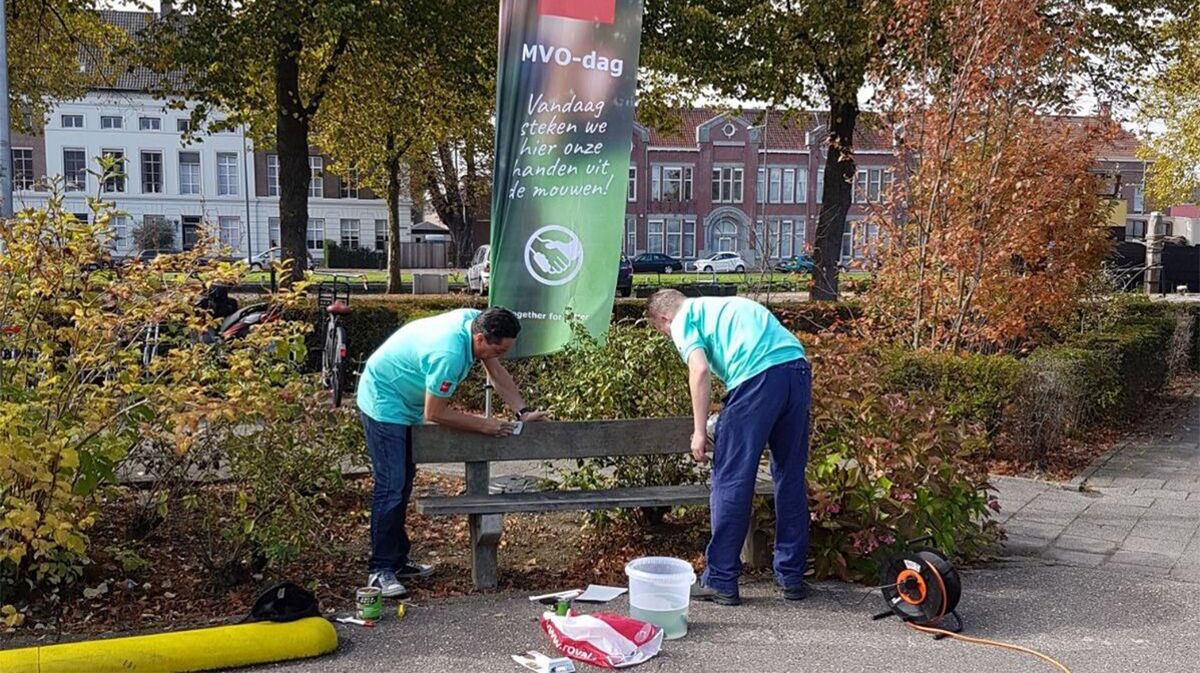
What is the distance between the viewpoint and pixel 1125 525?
21.5 ft

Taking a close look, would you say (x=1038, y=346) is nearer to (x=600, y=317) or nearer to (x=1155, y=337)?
(x=1155, y=337)

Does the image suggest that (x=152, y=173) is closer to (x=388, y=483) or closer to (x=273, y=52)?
(x=273, y=52)

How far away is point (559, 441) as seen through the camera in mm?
5230

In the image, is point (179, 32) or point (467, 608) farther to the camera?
point (179, 32)

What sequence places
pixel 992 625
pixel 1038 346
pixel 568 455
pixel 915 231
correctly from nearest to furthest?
pixel 992 625 < pixel 568 455 < pixel 915 231 < pixel 1038 346

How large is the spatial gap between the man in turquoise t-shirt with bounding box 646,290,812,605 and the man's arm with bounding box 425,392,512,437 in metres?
0.91

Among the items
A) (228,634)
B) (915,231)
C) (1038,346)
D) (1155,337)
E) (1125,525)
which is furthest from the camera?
(1155,337)

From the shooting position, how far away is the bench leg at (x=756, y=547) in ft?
17.3

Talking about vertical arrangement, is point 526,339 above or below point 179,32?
below

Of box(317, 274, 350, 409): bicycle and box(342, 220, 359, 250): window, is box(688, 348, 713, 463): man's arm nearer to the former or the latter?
box(317, 274, 350, 409): bicycle

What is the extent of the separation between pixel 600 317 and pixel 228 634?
4.25 m

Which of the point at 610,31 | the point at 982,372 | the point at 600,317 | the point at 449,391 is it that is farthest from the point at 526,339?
the point at 982,372

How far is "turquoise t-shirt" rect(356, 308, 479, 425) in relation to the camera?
4.75 meters

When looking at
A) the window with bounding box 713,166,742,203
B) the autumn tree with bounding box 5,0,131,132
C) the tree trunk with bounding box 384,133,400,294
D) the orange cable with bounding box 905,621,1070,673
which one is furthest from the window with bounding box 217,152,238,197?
the orange cable with bounding box 905,621,1070,673
